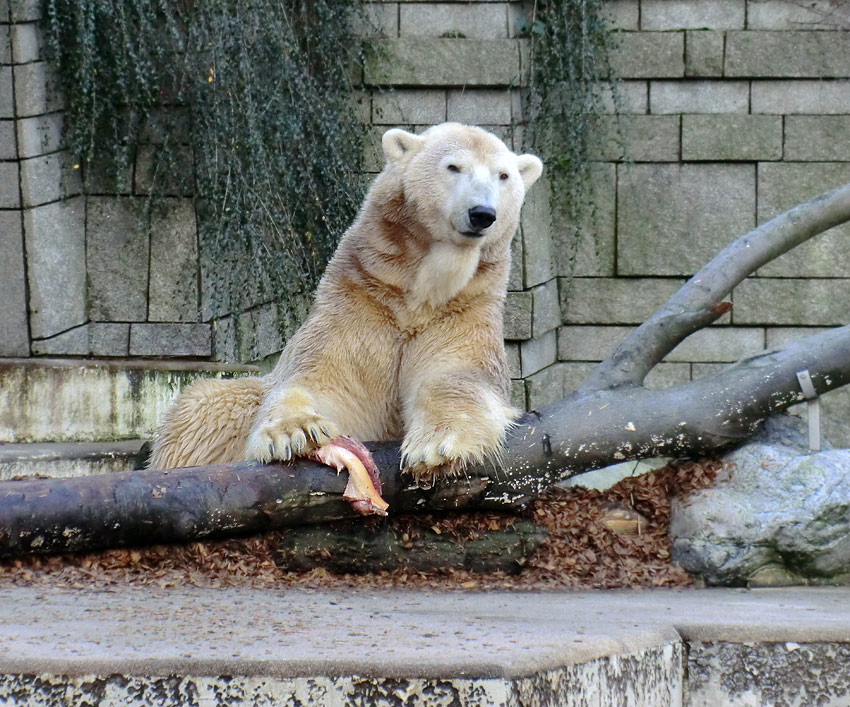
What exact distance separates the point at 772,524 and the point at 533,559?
0.71 metres

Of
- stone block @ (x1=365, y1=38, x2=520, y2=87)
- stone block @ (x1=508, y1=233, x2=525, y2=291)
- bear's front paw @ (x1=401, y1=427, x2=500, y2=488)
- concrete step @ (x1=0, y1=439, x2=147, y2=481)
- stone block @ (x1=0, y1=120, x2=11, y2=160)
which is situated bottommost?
concrete step @ (x1=0, y1=439, x2=147, y2=481)

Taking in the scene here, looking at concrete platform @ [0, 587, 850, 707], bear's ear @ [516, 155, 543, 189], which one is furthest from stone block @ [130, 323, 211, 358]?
concrete platform @ [0, 587, 850, 707]

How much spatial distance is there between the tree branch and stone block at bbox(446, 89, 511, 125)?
2062 millimetres

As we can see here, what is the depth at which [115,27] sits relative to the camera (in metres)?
5.01

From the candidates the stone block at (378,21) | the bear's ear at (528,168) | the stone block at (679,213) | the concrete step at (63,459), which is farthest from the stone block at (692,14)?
the concrete step at (63,459)

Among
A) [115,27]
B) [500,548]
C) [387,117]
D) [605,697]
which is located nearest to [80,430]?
[115,27]

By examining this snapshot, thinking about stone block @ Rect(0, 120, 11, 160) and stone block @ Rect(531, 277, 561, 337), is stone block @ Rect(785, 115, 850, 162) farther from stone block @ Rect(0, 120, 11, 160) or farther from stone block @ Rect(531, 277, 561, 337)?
stone block @ Rect(0, 120, 11, 160)

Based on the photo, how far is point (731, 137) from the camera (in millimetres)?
6070

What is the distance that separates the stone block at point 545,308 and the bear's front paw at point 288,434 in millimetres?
2693

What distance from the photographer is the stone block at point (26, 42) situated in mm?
4910

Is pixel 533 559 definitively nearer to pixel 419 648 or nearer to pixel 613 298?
pixel 419 648

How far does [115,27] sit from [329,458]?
2677 millimetres

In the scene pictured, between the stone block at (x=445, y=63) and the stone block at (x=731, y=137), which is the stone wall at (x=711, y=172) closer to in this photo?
the stone block at (x=731, y=137)

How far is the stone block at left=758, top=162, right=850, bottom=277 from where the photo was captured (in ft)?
20.0
